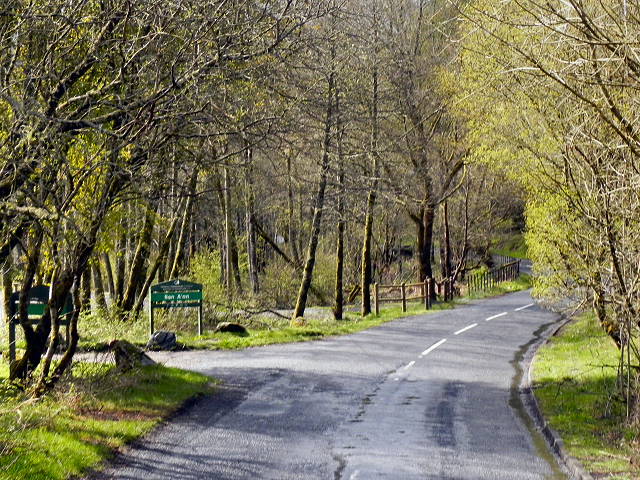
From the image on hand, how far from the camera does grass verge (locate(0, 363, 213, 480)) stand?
27.7 ft

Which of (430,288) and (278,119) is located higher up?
(278,119)

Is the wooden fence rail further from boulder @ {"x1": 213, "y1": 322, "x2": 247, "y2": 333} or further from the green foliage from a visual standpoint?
boulder @ {"x1": 213, "y1": 322, "x2": 247, "y2": 333}

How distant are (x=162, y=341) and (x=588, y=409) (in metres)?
10.9

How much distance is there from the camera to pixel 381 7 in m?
30.2

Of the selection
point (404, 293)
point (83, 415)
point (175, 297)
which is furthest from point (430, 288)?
point (83, 415)

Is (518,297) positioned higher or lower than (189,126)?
lower

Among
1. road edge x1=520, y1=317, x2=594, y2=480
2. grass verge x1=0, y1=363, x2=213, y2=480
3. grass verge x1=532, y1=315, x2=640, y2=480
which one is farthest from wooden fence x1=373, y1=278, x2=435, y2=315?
grass verge x1=0, y1=363, x2=213, y2=480

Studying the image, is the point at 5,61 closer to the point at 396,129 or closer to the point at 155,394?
the point at 155,394

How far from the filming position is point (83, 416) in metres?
10.8

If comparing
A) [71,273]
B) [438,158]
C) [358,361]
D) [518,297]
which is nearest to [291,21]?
[71,273]

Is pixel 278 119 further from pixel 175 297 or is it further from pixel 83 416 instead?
pixel 175 297

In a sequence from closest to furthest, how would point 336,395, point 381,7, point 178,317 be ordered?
point 336,395 < point 178,317 < point 381,7

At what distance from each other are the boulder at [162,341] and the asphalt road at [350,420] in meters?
0.67

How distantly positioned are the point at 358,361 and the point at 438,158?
64.7 ft
